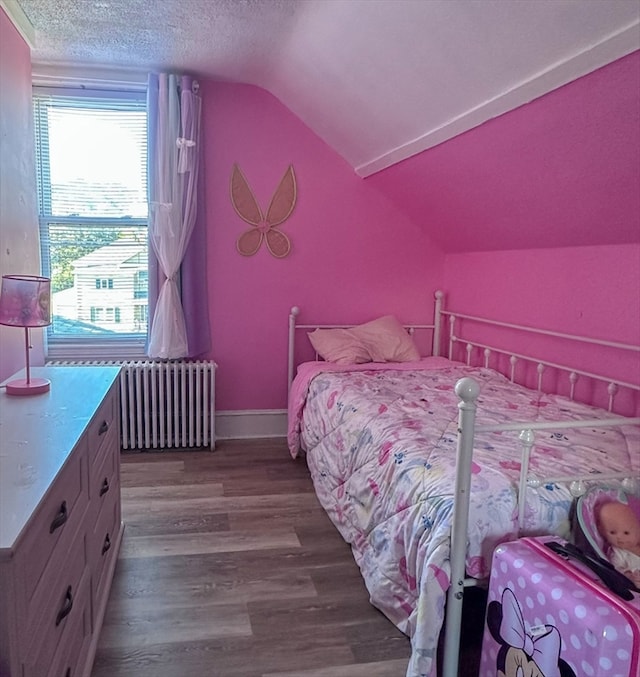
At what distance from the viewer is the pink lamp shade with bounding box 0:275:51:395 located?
193 centimetres

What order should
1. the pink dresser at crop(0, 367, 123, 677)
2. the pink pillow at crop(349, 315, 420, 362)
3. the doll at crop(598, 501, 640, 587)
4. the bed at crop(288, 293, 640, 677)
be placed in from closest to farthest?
1. the pink dresser at crop(0, 367, 123, 677)
2. the doll at crop(598, 501, 640, 587)
3. the bed at crop(288, 293, 640, 677)
4. the pink pillow at crop(349, 315, 420, 362)

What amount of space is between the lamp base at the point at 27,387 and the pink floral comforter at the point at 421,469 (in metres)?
1.25

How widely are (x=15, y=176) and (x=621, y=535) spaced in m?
2.82

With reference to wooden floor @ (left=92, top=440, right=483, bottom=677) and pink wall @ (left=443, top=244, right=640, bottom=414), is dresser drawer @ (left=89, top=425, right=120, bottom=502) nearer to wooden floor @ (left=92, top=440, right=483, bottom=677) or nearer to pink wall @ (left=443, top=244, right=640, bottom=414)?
wooden floor @ (left=92, top=440, right=483, bottom=677)

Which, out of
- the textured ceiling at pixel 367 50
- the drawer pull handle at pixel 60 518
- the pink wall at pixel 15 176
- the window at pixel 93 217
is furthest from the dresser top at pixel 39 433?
the textured ceiling at pixel 367 50

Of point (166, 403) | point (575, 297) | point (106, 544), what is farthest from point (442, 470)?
point (166, 403)

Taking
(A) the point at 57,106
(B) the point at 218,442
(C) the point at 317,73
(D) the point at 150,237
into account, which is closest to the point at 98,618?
(B) the point at 218,442

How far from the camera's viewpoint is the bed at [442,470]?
5.13 ft

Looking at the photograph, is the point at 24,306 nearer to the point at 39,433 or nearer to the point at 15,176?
the point at 39,433

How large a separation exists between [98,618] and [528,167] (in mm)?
2323

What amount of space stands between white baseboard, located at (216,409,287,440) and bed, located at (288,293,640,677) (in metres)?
0.66

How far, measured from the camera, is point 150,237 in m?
3.43

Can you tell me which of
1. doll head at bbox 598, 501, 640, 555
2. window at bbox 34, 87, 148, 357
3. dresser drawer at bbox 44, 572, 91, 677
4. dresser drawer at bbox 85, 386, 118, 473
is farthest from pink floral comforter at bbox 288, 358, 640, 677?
window at bbox 34, 87, 148, 357

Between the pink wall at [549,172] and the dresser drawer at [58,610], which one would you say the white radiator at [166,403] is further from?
the dresser drawer at [58,610]
